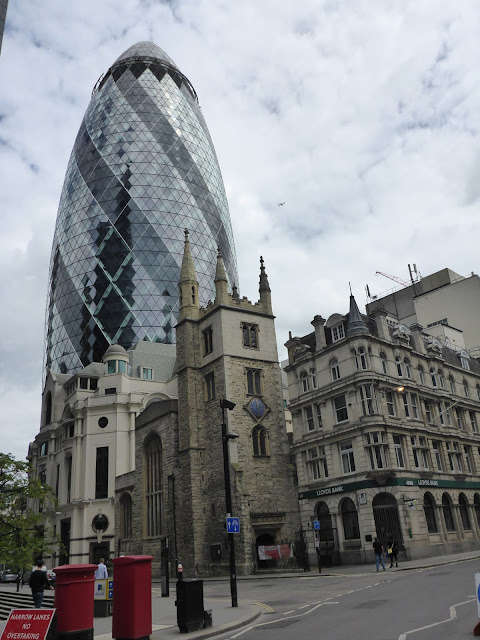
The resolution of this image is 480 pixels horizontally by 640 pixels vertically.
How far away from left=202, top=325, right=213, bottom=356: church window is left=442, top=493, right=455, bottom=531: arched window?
20.8 metres

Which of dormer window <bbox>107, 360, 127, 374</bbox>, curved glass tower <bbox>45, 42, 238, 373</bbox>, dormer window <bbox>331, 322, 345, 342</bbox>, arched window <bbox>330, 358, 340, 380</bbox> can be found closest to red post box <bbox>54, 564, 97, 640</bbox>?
arched window <bbox>330, 358, 340, 380</bbox>

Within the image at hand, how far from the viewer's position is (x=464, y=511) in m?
41.2

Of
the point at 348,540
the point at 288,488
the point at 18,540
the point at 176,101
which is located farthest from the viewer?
the point at 176,101

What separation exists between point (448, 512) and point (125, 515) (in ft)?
96.6

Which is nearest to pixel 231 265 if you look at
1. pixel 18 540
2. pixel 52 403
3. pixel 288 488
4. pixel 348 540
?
pixel 52 403

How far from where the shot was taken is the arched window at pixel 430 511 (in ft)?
122

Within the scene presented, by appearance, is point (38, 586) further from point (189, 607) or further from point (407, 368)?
point (407, 368)

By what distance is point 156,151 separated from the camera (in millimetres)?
95375

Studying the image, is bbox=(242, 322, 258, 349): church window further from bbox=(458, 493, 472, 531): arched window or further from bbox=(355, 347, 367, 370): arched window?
bbox=(458, 493, 472, 531): arched window

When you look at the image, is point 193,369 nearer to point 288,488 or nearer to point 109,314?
point 288,488

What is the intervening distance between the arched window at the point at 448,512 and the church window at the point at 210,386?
728 inches

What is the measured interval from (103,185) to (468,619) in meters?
88.7

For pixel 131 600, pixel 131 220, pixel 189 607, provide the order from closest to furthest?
pixel 131 600
pixel 189 607
pixel 131 220

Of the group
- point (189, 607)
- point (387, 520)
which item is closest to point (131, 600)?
point (189, 607)
